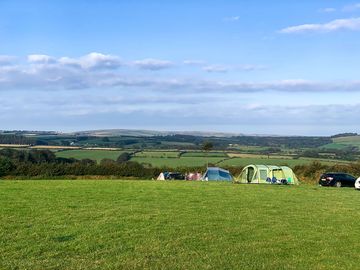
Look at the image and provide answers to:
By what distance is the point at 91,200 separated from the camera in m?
19.0

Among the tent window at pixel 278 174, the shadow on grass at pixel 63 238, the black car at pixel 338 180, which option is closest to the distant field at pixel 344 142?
the black car at pixel 338 180

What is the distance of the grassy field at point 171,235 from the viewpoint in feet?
31.0

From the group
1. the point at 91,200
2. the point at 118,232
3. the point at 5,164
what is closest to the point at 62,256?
the point at 118,232

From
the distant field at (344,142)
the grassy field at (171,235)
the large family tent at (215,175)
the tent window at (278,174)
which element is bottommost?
the large family tent at (215,175)

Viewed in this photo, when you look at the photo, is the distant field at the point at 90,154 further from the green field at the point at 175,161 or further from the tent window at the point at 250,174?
the tent window at the point at 250,174

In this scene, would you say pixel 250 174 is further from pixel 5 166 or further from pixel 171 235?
pixel 171 235

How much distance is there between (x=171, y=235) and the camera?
1197 cm

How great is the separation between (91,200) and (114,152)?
64.6m

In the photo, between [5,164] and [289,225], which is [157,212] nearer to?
[289,225]

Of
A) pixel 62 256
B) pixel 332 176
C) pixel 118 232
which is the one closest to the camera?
pixel 62 256

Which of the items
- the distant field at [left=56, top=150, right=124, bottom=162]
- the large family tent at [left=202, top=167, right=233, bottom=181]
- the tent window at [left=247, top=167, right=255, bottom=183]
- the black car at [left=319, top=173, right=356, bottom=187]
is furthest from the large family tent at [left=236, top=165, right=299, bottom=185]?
the distant field at [left=56, top=150, right=124, bottom=162]

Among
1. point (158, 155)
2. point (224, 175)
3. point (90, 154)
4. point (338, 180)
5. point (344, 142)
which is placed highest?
point (344, 142)

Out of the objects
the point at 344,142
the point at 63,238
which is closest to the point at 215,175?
the point at 63,238

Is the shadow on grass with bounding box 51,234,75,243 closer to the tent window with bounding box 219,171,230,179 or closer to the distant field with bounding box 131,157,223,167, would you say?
the tent window with bounding box 219,171,230,179
